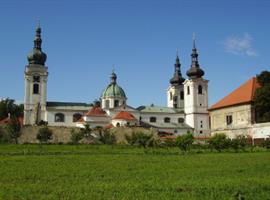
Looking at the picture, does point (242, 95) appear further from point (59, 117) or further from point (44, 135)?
point (59, 117)

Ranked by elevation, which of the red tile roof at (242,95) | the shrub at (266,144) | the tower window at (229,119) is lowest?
the shrub at (266,144)

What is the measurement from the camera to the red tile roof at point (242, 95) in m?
59.8

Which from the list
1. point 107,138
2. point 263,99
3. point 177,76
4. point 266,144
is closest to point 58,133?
point 107,138

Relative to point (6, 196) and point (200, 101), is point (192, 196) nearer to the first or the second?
point (6, 196)

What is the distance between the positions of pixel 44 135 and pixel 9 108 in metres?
Result: 42.0

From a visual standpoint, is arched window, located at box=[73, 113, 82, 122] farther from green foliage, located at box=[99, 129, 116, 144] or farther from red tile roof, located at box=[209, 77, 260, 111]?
red tile roof, located at box=[209, 77, 260, 111]

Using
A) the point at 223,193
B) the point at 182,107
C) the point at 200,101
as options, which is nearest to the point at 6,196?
the point at 223,193

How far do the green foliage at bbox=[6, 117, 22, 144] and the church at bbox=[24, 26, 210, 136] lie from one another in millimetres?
14762

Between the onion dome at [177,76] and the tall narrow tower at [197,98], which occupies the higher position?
the onion dome at [177,76]

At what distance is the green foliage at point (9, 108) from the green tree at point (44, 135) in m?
37.5

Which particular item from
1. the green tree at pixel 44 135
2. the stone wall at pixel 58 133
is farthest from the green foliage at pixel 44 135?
the stone wall at pixel 58 133

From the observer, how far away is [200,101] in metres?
91.2

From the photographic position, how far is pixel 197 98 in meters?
90.8

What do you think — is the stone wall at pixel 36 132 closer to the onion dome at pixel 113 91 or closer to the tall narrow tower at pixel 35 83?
the tall narrow tower at pixel 35 83
